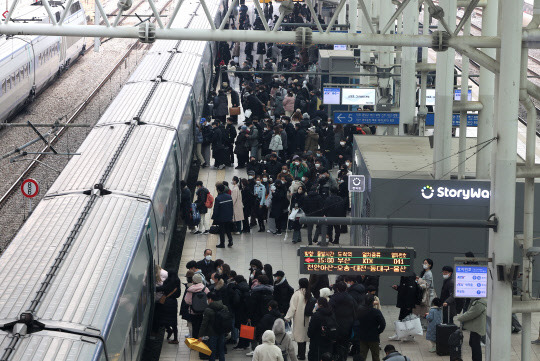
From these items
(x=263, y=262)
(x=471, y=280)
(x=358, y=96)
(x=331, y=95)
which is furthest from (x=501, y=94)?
(x=331, y=95)

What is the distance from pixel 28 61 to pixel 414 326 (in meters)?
21.0

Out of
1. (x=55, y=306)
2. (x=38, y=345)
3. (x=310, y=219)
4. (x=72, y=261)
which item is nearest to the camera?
(x=38, y=345)

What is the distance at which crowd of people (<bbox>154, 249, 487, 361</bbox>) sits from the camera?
16516mm

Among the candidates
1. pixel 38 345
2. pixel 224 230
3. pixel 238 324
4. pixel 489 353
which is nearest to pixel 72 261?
pixel 38 345

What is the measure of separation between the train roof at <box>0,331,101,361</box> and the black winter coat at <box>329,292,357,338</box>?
18.5 ft

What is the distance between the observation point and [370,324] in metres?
16.8

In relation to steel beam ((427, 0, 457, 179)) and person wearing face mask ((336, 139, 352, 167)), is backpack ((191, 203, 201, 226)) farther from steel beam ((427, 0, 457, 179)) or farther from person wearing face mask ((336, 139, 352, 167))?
steel beam ((427, 0, 457, 179))

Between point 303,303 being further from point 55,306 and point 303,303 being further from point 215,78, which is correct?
point 215,78

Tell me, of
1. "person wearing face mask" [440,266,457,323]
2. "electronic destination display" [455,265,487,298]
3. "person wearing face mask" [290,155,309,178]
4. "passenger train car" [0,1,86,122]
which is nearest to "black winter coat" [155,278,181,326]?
"person wearing face mask" [440,266,457,323]

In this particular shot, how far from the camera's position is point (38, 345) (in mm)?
11430

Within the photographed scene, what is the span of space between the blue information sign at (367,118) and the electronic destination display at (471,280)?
1124cm

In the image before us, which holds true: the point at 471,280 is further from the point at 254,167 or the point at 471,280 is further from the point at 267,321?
the point at 254,167

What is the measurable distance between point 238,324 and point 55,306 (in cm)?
575

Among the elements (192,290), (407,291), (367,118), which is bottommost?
(192,290)
